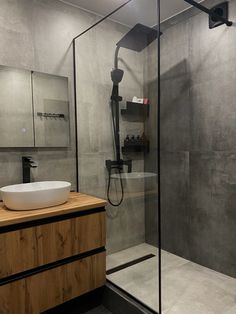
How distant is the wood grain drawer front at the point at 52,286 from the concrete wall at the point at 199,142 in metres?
0.68

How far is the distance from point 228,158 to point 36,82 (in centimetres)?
180

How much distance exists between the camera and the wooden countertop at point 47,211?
1.46 m

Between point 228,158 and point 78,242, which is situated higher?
point 228,158

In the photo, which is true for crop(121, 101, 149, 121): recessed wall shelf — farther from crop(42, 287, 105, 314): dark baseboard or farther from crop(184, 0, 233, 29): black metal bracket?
crop(42, 287, 105, 314): dark baseboard

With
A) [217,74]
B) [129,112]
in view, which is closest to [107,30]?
[129,112]

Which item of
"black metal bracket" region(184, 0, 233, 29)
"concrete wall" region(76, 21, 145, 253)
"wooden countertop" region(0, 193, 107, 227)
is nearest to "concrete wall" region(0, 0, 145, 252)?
"concrete wall" region(76, 21, 145, 253)

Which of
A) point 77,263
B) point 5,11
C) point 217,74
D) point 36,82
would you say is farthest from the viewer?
point 217,74

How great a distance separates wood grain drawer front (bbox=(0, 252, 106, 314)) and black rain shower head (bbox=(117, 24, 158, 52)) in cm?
190

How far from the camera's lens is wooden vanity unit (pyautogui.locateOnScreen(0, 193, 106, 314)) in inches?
57.6

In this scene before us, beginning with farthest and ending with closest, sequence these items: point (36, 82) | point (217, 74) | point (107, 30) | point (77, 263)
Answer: point (107, 30) → point (217, 74) → point (36, 82) → point (77, 263)

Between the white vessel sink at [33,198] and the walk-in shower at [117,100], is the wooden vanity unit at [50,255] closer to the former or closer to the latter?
the white vessel sink at [33,198]

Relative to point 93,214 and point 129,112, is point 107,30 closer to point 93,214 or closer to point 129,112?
point 129,112

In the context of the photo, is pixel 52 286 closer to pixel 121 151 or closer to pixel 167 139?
pixel 121 151

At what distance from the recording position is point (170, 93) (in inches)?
101
